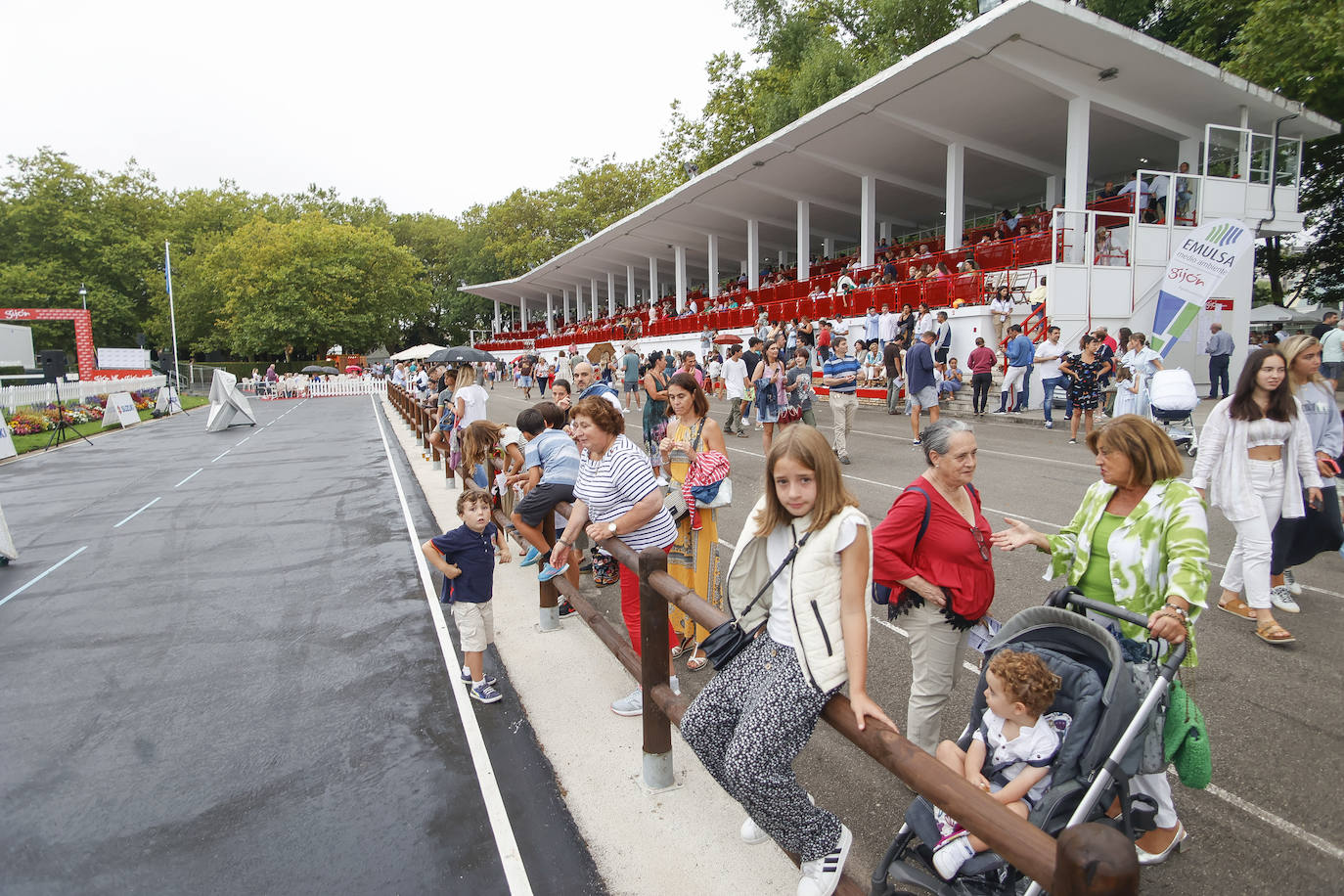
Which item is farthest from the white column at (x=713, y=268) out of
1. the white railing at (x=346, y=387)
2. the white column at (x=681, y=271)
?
the white railing at (x=346, y=387)

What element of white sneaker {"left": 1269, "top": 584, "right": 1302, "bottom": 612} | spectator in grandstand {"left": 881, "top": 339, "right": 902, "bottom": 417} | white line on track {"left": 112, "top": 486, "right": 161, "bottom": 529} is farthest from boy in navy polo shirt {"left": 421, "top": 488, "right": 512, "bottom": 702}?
spectator in grandstand {"left": 881, "top": 339, "right": 902, "bottom": 417}

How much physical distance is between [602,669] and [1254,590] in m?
4.21

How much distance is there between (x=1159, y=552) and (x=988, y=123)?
22828 millimetres

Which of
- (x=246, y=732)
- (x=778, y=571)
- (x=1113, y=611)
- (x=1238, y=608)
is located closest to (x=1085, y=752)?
(x=1113, y=611)

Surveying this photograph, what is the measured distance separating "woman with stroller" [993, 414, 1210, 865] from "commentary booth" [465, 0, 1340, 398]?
14.9 m

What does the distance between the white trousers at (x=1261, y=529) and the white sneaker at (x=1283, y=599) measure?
57 centimetres

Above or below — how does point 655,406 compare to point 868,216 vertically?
below

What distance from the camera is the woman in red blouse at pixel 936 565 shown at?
3.12 metres

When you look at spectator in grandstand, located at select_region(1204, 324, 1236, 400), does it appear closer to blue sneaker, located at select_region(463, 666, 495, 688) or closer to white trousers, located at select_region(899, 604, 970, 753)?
white trousers, located at select_region(899, 604, 970, 753)

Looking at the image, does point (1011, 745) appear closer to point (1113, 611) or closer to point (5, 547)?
point (1113, 611)

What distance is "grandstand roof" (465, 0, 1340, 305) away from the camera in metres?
17.1

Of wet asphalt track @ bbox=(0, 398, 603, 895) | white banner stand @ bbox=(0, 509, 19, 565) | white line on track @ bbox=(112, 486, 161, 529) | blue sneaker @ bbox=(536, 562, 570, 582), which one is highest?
blue sneaker @ bbox=(536, 562, 570, 582)

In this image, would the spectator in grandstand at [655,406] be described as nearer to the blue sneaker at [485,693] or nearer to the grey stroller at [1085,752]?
the blue sneaker at [485,693]

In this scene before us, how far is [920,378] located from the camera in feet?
40.5
